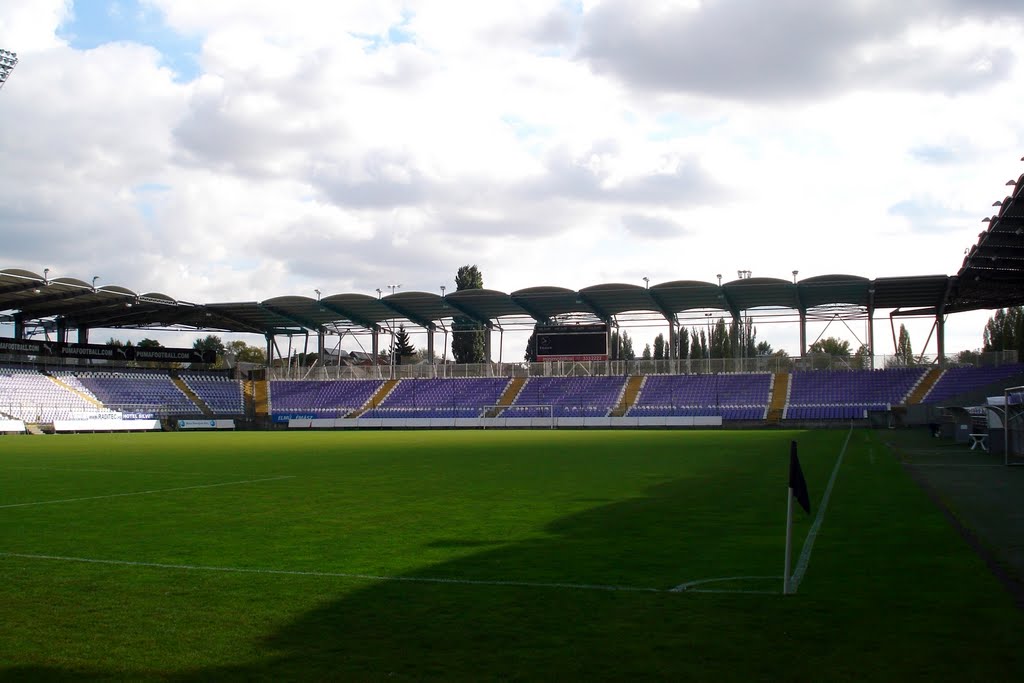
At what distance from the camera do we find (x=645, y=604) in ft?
26.1

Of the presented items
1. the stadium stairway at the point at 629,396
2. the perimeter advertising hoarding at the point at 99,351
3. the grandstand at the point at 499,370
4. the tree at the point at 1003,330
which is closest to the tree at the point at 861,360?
the grandstand at the point at 499,370

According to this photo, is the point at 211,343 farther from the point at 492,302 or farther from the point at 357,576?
the point at 357,576

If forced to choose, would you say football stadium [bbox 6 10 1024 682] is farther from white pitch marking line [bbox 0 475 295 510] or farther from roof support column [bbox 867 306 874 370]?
roof support column [bbox 867 306 874 370]

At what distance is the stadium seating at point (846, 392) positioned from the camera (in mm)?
61750

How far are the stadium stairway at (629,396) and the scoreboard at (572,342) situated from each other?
3.80 meters

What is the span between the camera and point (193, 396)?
76188 mm

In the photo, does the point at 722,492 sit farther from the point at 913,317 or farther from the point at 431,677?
the point at 913,317

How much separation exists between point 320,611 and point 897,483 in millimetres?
15293

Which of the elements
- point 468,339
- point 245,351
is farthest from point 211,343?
point 468,339

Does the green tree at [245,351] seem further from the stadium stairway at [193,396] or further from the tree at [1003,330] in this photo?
the tree at [1003,330]

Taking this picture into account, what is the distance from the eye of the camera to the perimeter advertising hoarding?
227ft

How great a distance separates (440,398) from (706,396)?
855 inches

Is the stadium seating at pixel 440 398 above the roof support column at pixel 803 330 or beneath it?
beneath

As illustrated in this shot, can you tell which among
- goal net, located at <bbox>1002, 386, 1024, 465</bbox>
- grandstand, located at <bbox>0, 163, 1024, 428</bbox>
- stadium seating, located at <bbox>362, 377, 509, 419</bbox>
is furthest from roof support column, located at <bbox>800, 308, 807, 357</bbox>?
goal net, located at <bbox>1002, 386, 1024, 465</bbox>
